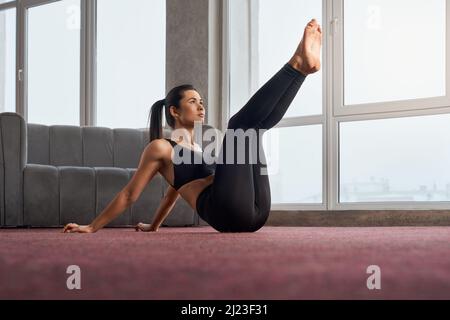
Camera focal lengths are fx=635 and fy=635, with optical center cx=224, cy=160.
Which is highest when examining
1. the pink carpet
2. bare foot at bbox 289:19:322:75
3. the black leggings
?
bare foot at bbox 289:19:322:75

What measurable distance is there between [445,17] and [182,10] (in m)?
→ 2.05

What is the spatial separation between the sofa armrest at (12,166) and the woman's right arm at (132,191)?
4.08 feet

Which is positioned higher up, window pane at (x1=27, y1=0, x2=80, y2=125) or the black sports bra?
window pane at (x1=27, y1=0, x2=80, y2=125)

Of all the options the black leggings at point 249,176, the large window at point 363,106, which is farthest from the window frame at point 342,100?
the black leggings at point 249,176

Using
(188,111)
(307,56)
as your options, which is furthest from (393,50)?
(307,56)

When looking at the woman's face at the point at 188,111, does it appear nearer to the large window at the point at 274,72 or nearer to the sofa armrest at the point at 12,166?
the sofa armrest at the point at 12,166

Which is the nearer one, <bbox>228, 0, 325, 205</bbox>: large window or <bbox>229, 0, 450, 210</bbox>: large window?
<bbox>229, 0, 450, 210</bbox>: large window

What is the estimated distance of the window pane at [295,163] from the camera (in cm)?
429

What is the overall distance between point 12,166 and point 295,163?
1.91 m

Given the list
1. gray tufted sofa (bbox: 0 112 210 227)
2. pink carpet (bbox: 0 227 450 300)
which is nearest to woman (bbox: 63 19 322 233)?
pink carpet (bbox: 0 227 450 300)

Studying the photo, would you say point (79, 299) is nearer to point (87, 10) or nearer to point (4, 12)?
point (87, 10)

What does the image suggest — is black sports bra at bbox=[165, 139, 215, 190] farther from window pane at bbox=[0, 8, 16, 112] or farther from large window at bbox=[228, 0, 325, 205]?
window pane at bbox=[0, 8, 16, 112]

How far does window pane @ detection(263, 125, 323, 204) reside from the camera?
14.1 feet

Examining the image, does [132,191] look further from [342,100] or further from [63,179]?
[342,100]
